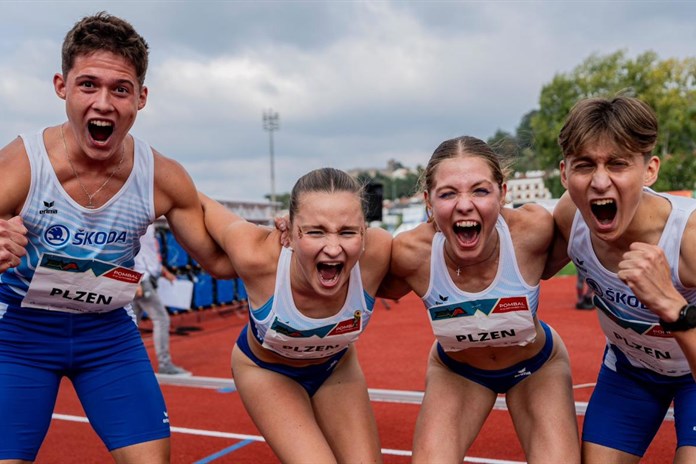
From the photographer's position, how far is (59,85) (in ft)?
9.81

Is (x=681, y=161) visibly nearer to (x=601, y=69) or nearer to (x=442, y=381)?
(x=601, y=69)

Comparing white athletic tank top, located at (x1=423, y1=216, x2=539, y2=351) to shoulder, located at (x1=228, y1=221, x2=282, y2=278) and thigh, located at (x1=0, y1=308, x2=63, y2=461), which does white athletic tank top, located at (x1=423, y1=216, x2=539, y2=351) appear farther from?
thigh, located at (x1=0, y1=308, x2=63, y2=461)


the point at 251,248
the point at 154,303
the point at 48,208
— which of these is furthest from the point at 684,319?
the point at 154,303

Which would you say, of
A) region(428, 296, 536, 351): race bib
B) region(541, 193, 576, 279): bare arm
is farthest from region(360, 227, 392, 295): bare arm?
region(541, 193, 576, 279): bare arm

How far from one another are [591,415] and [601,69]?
126ft

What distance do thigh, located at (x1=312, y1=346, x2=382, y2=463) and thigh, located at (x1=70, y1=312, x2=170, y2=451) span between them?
80 cm

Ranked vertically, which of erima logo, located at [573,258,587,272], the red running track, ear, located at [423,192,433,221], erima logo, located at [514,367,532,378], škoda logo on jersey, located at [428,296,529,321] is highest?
ear, located at [423,192,433,221]

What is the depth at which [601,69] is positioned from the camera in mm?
37812

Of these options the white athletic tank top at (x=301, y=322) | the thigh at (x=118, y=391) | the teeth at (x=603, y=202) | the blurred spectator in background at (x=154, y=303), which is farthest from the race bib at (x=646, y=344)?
the blurred spectator in background at (x=154, y=303)

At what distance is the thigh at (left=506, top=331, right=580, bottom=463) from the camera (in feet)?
10.2

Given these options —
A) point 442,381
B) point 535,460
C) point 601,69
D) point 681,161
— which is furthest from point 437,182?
point 601,69

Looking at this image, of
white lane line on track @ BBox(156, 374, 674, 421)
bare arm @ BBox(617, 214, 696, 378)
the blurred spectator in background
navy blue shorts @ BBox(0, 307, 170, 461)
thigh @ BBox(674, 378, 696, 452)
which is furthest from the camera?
the blurred spectator in background

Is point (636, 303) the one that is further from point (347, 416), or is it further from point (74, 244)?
point (74, 244)

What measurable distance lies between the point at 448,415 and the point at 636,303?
1042 millimetres
